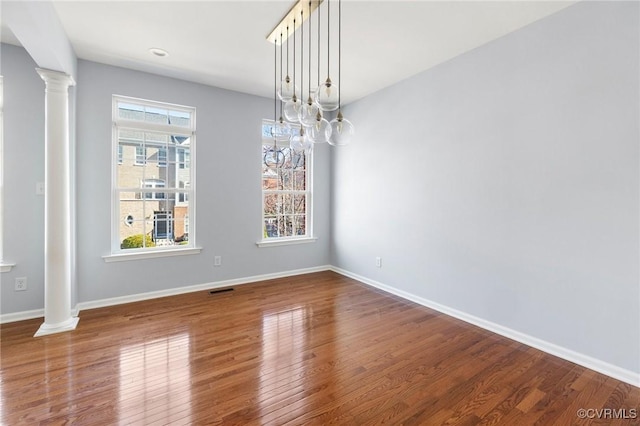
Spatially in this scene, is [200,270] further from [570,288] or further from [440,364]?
[570,288]

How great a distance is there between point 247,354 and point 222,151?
2677 mm

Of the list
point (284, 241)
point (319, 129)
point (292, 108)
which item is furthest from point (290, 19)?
point (284, 241)

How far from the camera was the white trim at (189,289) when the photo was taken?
332 centimetres

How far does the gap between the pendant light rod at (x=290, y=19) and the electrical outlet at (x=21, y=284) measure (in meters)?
3.40

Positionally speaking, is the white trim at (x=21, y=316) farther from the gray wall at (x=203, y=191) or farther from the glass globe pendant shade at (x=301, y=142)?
the glass globe pendant shade at (x=301, y=142)

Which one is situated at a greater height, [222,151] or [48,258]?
[222,151]

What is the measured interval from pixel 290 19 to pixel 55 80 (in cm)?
222

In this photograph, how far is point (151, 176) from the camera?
366 cm

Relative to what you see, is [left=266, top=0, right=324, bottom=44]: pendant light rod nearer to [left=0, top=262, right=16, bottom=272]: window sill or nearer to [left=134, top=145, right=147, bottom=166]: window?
[left=134, top=145, right=147, bottom=166]: window

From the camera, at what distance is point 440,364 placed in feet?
7.42

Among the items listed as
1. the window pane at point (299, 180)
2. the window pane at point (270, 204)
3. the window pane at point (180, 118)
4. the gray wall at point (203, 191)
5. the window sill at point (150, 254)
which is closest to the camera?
the gray wall at point (203, 191)

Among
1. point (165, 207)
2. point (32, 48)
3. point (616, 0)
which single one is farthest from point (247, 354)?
point (616, 0)

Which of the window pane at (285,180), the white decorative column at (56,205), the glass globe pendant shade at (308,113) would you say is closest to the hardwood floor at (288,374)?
the white decorative column at (56,205)

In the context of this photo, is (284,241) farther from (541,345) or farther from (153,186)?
(541,345)
